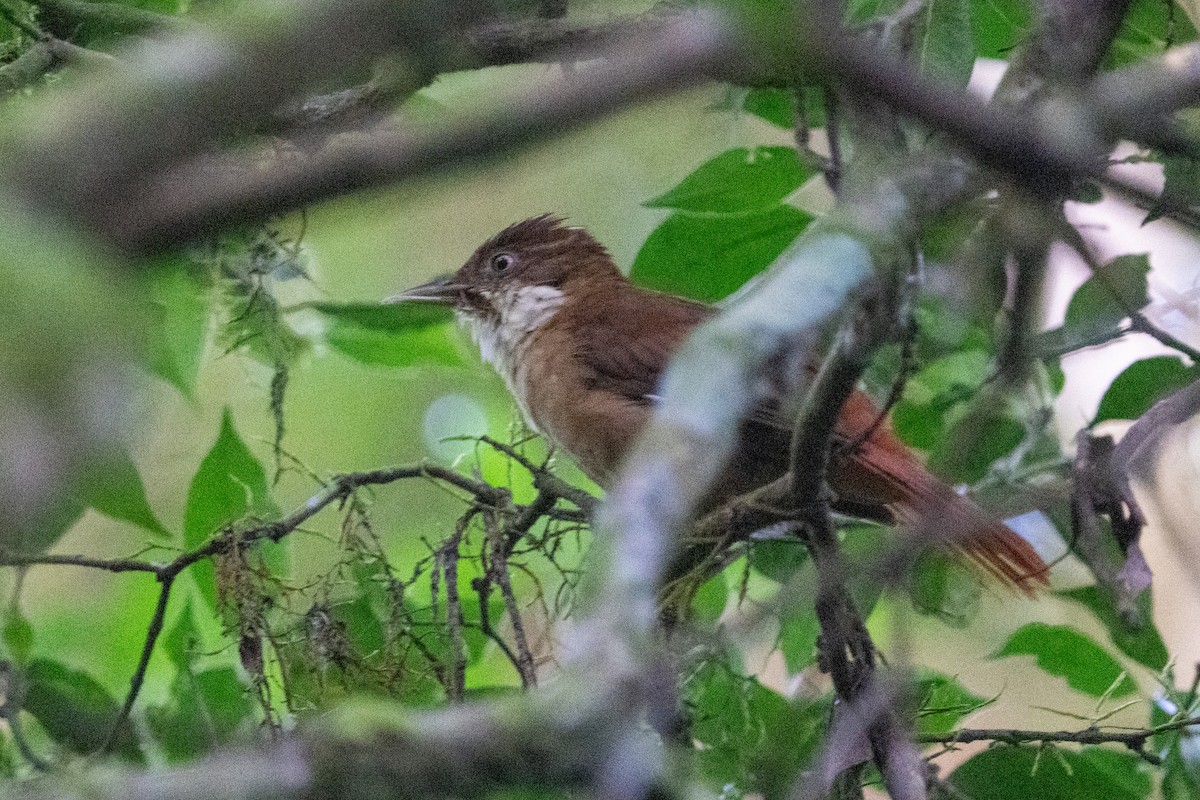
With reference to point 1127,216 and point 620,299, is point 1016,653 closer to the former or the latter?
point 1127,216

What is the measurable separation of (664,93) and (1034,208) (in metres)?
0.78

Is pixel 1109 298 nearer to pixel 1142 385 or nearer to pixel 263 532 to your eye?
pixel 1142 385

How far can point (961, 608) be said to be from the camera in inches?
100

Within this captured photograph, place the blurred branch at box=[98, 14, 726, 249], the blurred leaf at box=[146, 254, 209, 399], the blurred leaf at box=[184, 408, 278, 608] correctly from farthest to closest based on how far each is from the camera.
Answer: the blurred leaf at box=[146, 254, 209, 399] → the blurred leaf at box=[184, 408, 278, 608] → the blurred branch at box=[98, 14, 726, 249]

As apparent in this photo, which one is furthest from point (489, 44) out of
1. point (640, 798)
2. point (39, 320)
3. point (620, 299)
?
point (39, 320)

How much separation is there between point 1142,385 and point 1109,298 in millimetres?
182

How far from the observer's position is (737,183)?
2.42 m

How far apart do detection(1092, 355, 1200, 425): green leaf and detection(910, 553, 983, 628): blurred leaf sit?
367 mm

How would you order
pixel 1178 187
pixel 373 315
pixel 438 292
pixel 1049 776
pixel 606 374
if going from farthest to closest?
pixel 438 292, pixel 606 374, pixel 373 315, pixel 1049 776, pixel 1178 187

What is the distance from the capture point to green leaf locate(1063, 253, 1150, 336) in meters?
2.29

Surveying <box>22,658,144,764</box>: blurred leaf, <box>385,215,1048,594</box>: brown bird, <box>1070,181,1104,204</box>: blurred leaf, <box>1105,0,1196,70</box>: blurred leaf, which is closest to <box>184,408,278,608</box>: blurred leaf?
<box>22,658,144,764</box>: blurred leaf

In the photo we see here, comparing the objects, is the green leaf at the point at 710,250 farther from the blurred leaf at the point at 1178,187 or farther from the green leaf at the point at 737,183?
the blurred leaf at the point at 1178,187

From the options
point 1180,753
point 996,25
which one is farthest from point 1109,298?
point 1180,753

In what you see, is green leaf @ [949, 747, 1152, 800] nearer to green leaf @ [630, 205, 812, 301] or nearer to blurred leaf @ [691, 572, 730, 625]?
blurred leaf @ [691, 572, 730, 625]
